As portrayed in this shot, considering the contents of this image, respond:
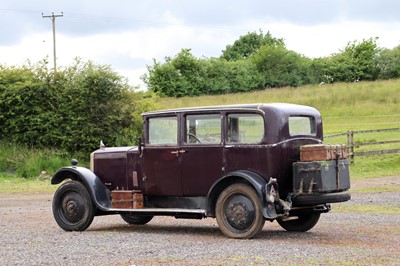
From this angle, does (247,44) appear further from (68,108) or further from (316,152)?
(316,152)

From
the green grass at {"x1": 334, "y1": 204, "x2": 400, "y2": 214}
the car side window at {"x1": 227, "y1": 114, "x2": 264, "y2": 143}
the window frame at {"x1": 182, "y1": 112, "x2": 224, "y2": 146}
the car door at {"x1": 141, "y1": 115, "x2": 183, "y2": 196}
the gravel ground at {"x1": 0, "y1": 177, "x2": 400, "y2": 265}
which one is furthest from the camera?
the green grass at {"x1": 334, "y1": 204, "x2": 400, "y2": 214}

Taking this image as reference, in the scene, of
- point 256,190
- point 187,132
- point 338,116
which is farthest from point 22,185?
point 338,116

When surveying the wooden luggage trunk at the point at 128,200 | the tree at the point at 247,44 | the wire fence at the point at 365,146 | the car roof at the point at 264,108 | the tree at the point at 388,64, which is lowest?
the wooden luggage trunk at the point at 128,200

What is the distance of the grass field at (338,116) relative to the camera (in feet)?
97.1

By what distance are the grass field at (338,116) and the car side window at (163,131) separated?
13146 millimetres

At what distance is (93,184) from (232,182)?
113 inches

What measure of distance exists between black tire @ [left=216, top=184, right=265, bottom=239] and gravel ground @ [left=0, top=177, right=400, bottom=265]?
206mm

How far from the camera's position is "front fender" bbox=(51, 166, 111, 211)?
45.4ft

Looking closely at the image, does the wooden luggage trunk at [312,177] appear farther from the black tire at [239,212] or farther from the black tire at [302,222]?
the black tire at [302,222]

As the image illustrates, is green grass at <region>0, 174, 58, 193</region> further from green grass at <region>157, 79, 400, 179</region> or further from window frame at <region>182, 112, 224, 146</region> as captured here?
window frame at <region>182, 112, 224, 146</region>

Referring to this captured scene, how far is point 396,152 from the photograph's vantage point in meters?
30.5

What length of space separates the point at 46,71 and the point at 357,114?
67.0ft

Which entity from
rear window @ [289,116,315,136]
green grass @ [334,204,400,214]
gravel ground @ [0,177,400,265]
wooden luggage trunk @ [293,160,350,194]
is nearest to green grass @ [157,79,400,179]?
green grass @ [334,204,400,214]

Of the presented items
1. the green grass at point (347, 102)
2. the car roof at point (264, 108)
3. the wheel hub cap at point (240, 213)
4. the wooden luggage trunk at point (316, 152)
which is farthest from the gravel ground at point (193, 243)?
the green grass at point (347, 102)
